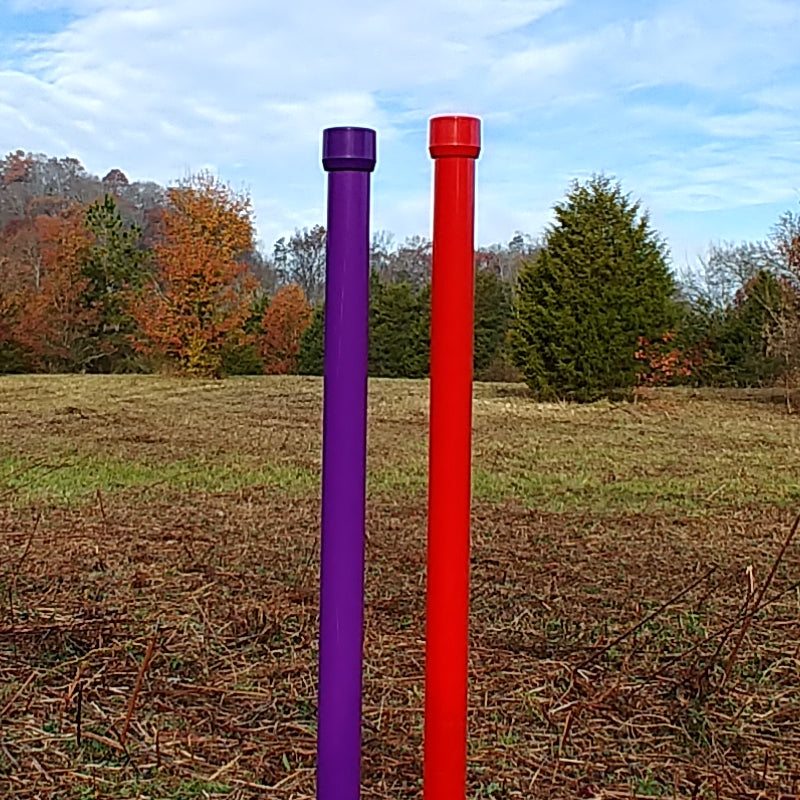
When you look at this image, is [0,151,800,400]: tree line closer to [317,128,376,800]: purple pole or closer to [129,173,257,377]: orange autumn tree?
[129,173,257,377]: orange autumn tree

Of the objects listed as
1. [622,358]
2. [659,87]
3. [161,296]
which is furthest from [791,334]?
[161,296]

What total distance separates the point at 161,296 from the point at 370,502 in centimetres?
1129

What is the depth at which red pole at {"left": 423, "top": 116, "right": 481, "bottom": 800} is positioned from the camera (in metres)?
1.44

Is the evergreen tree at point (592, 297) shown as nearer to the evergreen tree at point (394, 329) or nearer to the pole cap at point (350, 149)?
the evergreen tree at point (394, 329)

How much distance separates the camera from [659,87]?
7223 millimetres

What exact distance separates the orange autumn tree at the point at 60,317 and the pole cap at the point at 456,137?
16.4 m

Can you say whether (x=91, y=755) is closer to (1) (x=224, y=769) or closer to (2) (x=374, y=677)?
(1) (x=224, y=769)

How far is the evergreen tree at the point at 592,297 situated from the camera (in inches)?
453

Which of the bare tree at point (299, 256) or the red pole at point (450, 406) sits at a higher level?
the bare tree at point (299, 256)

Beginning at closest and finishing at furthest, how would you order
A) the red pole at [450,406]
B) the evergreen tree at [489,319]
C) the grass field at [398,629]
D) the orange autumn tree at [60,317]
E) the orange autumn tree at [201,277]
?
the red pole at [450,406] → the grass field at [398,629] → the orange autumn tree at [201,277] → the evergreen tree at [489,319] → the orange autumn tree at [60,317]

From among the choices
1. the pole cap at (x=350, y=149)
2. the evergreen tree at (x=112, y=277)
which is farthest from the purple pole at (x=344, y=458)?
the evergreen tree at (x=112, y=277)

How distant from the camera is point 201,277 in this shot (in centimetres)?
1496

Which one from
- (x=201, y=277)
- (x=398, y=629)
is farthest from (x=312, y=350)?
(x=398, y=629)

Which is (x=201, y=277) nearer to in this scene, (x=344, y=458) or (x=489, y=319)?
(x=489, y=319)
